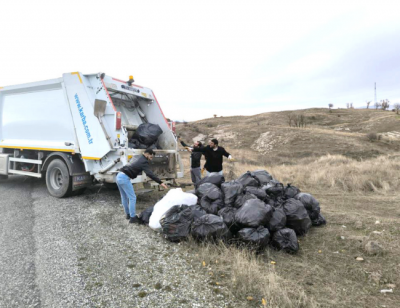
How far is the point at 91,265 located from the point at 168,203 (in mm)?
1428

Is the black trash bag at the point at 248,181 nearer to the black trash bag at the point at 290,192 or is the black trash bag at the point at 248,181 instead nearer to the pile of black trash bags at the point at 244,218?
the pile of black trash bags at the point at 244,218

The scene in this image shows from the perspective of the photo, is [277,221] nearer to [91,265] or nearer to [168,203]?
[168,203]

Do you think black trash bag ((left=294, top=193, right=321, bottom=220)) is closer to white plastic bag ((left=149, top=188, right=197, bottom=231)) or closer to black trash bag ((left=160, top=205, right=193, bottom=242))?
white plastic bag ((left=149, top=188, right=197, bottom=231))

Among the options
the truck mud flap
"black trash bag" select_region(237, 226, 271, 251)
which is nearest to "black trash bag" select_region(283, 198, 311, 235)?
"black trash bag" select_region(237, 226, 271, 251)

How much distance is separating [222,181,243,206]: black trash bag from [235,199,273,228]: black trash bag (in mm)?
445

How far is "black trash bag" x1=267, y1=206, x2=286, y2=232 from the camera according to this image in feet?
12.4

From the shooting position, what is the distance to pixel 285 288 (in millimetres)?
2406

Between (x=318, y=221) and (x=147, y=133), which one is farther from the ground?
(x=147, y=133)

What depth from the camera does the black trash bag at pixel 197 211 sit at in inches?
151

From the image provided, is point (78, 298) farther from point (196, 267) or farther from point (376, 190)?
point (376, 190)

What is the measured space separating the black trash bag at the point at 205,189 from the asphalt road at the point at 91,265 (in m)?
1.06

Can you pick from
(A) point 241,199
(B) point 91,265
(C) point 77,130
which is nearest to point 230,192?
(A) point 241,199

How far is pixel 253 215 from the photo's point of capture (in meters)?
3.61

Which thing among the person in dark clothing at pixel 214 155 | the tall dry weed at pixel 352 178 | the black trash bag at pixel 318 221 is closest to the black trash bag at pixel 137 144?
the person in dark clothing at pixel 214 155
